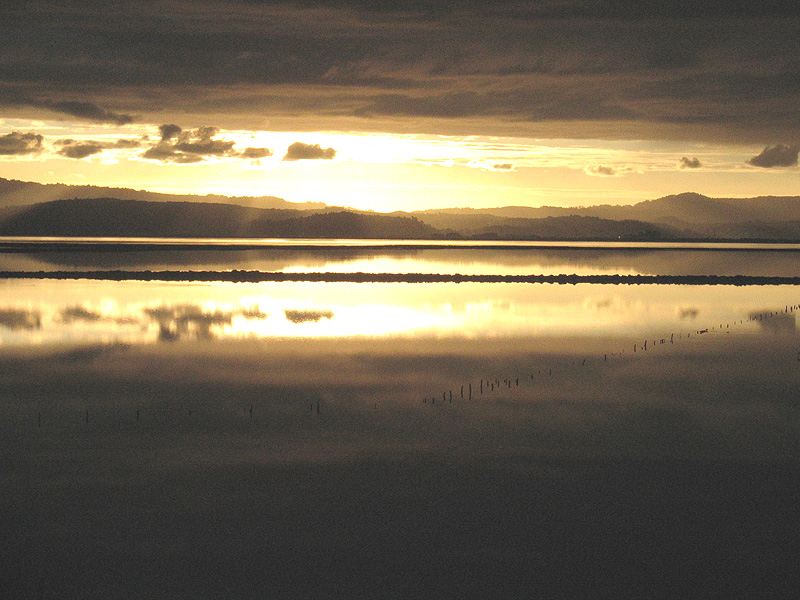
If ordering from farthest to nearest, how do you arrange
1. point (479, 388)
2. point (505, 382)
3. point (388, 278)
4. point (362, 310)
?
point (388, 278) < point (362, 310) < point (505, 382) < point (479, 388)

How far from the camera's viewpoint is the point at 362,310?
37.6 m

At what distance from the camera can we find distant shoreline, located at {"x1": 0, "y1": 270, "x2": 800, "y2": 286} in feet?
180

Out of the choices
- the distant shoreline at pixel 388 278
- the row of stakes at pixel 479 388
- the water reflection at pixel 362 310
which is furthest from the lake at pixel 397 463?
the distant shoreline at pixel 388 278

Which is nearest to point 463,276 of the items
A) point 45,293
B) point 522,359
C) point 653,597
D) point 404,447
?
point 45,293

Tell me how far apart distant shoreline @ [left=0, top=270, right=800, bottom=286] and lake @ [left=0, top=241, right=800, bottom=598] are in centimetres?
2567

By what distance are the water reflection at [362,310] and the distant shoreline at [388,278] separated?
3.33 m

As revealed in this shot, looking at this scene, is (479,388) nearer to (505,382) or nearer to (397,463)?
(505,382)

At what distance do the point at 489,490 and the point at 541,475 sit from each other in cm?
107

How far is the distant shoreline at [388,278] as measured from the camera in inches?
2156

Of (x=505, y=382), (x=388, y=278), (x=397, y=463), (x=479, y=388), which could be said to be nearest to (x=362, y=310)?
(x=505, y=382)

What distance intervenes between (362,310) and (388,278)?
805 inches

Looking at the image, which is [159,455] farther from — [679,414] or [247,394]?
[679,414]

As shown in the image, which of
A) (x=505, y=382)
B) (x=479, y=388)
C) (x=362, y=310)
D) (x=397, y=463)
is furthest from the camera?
(x=362, y=310)

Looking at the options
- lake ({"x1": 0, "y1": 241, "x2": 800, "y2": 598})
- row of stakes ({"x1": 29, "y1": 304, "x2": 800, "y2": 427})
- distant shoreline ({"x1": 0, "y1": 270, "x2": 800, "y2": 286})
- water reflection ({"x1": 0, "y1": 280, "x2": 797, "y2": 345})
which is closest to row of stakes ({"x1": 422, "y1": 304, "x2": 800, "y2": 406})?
row of stakes ({"x1": 29, "y1": 304, "x2": 800, "y2": 427})
